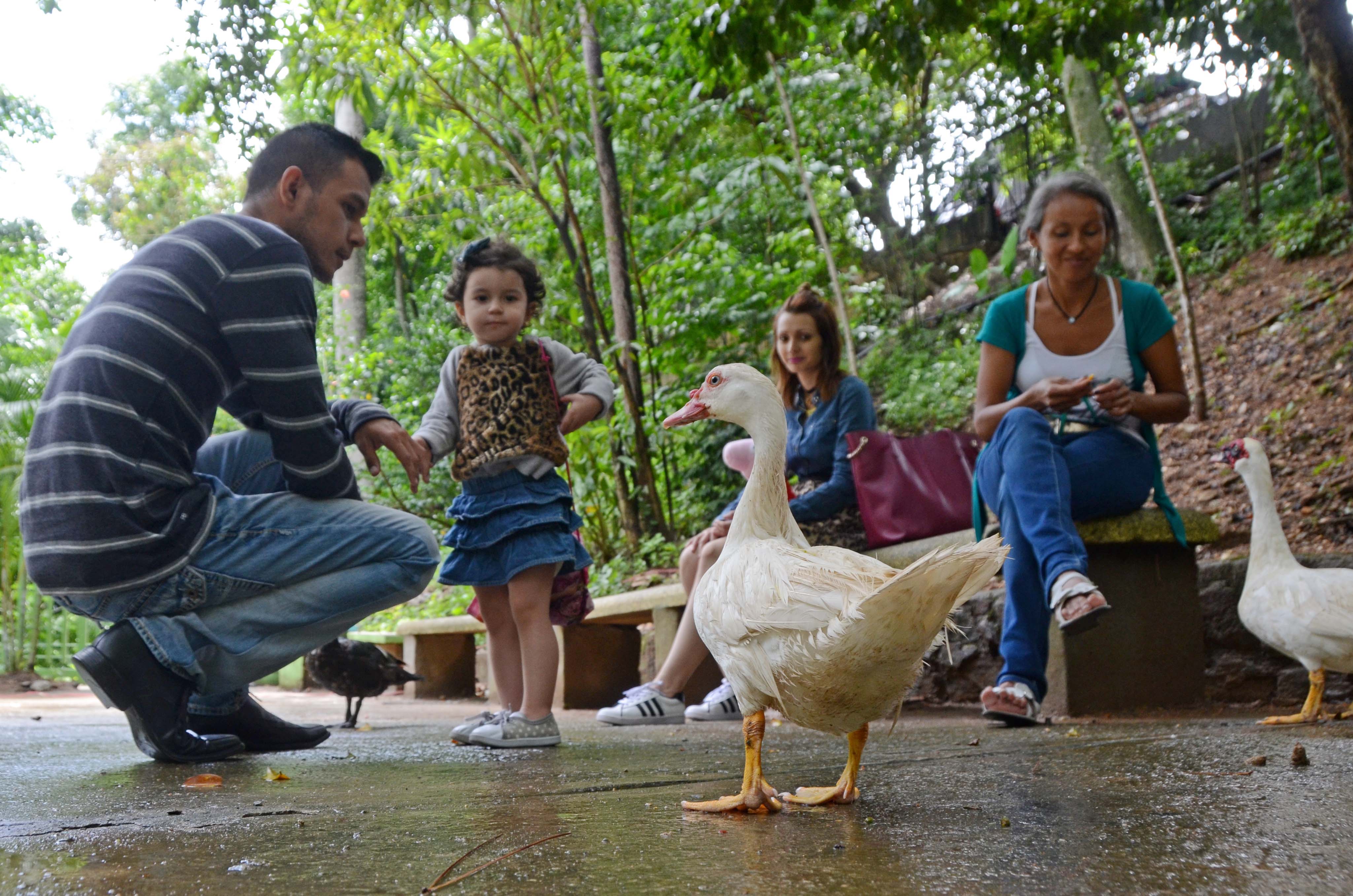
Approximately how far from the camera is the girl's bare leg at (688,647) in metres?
4.20

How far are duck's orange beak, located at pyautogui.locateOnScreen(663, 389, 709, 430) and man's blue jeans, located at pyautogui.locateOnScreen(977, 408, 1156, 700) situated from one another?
149cm

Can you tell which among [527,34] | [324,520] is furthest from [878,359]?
[324,520]

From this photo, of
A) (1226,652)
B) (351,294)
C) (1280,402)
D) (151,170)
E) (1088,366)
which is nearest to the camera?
(1088,366)

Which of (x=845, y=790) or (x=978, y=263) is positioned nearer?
(x=845, y=790)

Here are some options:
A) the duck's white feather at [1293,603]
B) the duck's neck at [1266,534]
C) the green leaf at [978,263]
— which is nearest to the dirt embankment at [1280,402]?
the duck's neck at [1266,534]

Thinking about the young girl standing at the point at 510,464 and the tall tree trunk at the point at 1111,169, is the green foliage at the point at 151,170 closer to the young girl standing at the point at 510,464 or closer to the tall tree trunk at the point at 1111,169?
the tall tree trunk at the point at 1111,169

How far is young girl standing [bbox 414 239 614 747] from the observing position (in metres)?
3.39

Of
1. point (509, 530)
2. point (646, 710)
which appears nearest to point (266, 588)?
point (509, 530)

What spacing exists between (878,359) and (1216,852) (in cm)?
1177

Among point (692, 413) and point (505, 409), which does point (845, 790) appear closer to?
point (692, 413)

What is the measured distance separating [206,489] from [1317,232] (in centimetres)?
1092

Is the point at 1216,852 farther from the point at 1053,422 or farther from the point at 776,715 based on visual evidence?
the point at 776,715

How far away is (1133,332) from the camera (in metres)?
3.89

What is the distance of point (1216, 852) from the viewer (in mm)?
1450
